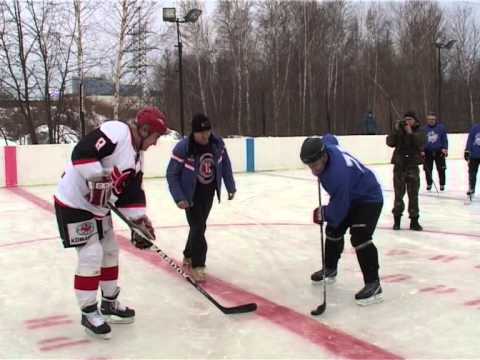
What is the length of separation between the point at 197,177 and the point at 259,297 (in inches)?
38.0

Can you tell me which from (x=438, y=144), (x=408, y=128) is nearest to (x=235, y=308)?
(x=408, y=128)

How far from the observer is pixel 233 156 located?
13.6 m

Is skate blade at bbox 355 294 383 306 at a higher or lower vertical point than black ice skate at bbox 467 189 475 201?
lower

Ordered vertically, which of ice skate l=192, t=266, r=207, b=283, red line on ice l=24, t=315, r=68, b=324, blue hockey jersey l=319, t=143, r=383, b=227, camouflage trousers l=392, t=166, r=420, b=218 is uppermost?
blue hockey jersey l=319, t=143, r=383, b=227

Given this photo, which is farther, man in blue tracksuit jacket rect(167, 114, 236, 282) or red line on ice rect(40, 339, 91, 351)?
man in blue tracksuit jacket rect(167, 114, 236, 282)

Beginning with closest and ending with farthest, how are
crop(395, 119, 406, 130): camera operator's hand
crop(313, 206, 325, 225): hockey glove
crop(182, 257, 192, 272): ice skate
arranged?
crop(313, 206, 325, 225): hockey glove, crop(182, 257, 192, 272): ice skate, crop(395, 119, 406, 130): camera operator's hand

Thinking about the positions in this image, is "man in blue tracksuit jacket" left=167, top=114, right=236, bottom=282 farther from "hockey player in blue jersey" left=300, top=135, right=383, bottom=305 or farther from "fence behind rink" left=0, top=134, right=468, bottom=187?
"fence behind rink" left=0, top=134, right=468, bottom=187

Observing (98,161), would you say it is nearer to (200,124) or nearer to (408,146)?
(200,124)

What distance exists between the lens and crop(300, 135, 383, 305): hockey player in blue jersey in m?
3.40

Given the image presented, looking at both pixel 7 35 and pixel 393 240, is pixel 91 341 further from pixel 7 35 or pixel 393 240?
pixel 7 35

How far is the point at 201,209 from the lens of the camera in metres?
4.18

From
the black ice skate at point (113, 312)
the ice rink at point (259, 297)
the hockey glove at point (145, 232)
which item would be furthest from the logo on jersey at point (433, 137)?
→ the black ice skate at point (113, 312)

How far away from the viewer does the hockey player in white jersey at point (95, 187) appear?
9.58ft

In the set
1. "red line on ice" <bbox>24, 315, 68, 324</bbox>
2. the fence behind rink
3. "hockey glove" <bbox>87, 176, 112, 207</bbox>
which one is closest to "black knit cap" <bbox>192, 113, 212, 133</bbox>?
"hockey glove" <bbox>87, 176, 112, 207</bbox>
